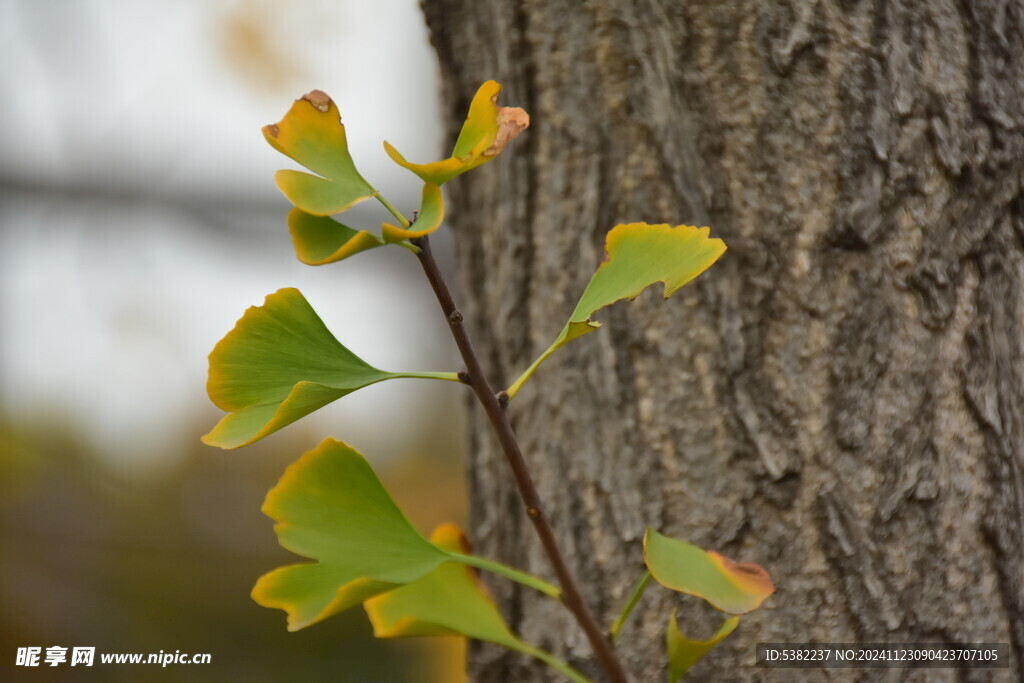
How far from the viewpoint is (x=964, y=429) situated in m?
0.43

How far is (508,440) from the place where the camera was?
0.24m

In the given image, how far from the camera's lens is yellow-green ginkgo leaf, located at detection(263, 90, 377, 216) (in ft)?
0.75

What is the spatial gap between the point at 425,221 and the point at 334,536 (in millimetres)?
107

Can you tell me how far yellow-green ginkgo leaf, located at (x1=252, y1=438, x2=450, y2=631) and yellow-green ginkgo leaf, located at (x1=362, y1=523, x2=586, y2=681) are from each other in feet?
0.08

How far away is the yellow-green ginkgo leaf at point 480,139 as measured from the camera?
215 mm

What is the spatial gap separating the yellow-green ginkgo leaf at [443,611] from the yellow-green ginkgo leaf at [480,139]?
0.47 ft

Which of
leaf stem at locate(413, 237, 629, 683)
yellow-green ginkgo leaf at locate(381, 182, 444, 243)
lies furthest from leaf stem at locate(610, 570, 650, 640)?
yellow-green ginkgo leaf at locate(381, 182, 444, 243)

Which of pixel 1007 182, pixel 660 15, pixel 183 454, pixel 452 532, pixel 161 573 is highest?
pixel 660 15

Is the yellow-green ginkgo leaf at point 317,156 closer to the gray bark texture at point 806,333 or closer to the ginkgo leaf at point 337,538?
the ginkgo leaf at point 337,538

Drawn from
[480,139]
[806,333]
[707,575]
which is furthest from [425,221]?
[806,333]

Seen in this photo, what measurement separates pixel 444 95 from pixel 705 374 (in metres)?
0.27

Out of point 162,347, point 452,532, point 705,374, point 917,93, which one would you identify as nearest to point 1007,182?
point 917,93

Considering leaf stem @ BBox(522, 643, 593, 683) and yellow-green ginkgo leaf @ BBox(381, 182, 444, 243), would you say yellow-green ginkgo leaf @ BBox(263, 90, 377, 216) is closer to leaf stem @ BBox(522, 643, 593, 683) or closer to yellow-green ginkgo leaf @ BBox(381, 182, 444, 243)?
yellow-green ginkgo leaf @ BBox(381, 182, 444, 243)

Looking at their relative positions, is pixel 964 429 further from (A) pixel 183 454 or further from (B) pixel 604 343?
(A) pixel 183 454
